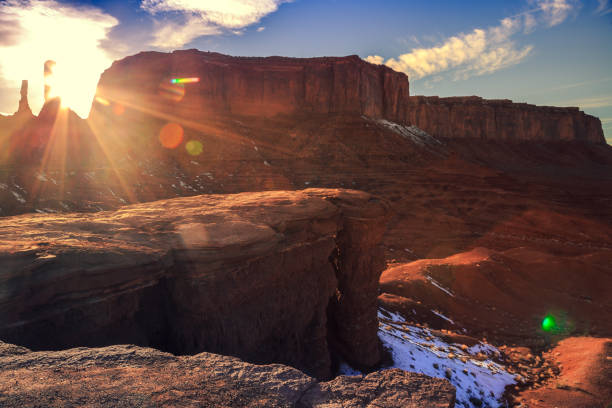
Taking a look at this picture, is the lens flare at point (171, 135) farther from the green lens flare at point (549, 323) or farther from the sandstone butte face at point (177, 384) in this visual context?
the sandstone butte face at point (177, 384)

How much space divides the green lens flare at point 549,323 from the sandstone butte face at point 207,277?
27.0 ft

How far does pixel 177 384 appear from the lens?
2562 mm

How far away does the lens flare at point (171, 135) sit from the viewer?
40250 millimetres

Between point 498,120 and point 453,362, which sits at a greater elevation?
point 498,120

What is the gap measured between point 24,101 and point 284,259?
44.9 meters

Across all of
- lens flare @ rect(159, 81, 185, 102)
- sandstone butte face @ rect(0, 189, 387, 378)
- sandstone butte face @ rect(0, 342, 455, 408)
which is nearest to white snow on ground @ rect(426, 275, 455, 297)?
sandstone butte face @ rect(0, 189, 387, 378)

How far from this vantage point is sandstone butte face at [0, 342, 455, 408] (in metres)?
2.29

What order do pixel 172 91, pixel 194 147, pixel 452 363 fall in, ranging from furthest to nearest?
pixel 172 91 < pixel 194 147 < pixel 452 363

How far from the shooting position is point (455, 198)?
32781 millimetres

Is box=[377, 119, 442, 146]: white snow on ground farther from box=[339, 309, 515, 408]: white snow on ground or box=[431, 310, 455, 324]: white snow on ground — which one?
box=[339, 309, 515, 408]: white snow on ground

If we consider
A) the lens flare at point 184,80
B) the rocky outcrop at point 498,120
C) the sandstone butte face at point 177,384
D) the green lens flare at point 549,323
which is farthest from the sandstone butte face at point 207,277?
the rocky outcrop at point 498,120

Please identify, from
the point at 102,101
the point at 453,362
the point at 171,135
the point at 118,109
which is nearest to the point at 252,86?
the point at 171,135

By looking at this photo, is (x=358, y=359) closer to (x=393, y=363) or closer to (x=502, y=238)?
(x=393, y=363)

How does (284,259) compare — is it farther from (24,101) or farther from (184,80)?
(184,80)
